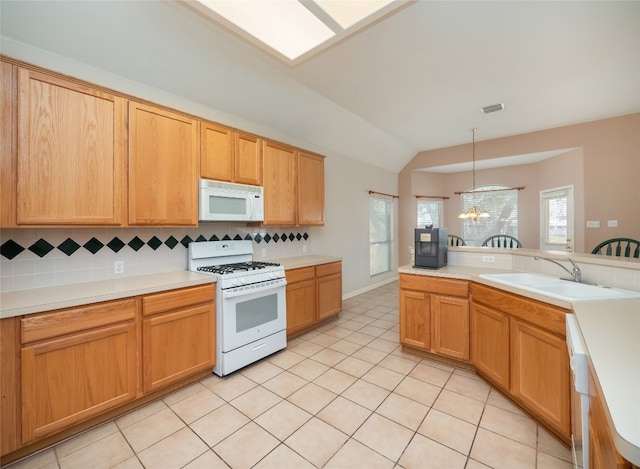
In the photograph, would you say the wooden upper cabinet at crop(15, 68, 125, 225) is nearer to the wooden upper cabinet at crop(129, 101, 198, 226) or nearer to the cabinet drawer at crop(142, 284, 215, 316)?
the wooden upper cabinet at crop(129, 101, 198, 226)

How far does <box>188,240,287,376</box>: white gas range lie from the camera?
2.41 meters

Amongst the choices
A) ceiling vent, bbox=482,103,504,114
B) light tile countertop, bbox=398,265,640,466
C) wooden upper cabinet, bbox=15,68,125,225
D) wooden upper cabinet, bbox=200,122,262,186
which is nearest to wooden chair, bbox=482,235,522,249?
ceiling vent, bbox=482,103,504,114

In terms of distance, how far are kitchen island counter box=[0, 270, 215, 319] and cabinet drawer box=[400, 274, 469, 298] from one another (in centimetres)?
A: 187

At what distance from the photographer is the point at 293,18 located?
208 centimetres

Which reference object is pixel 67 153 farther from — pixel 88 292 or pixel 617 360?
pixel 617 360

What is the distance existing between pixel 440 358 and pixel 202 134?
10.3 feet

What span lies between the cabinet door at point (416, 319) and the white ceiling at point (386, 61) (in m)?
2.34

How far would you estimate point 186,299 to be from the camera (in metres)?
2.22

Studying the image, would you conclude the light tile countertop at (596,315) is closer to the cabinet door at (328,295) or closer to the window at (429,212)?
the cabinet door at (328,295)

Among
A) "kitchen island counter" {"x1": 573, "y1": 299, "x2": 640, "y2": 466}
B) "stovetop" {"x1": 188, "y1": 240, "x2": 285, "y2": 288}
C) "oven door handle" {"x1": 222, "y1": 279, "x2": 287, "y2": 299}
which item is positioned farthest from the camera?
"stovetop" {"x1": 188, "y1": 240, "x2": 285, "y2": 288}

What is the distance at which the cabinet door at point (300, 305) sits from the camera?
10.3 ft

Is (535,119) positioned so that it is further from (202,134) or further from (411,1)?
(202,134)

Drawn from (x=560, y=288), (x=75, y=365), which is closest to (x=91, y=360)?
(x=75, y=365)

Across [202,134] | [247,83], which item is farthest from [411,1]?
[202,134]
